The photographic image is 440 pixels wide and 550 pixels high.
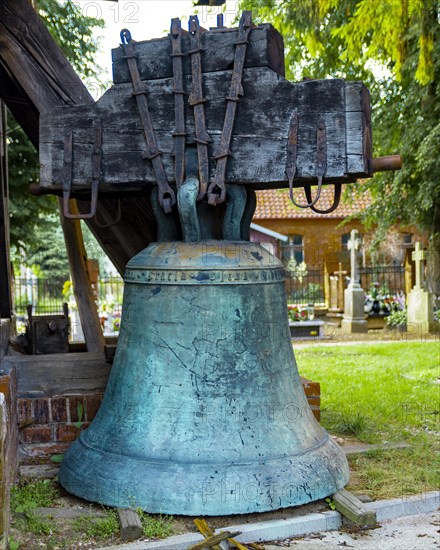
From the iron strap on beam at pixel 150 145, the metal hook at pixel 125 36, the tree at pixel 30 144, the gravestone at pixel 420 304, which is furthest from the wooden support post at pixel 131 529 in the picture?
the gravestone at pixel 420 304

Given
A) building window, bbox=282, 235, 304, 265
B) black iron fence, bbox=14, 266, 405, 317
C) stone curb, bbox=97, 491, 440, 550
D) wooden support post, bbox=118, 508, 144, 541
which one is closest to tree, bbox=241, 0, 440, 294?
black iron fence, bbox=14, 266, 405, 317

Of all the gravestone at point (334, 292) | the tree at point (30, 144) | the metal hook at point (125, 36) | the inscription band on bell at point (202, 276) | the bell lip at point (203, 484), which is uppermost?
the tree at point (30, 144)

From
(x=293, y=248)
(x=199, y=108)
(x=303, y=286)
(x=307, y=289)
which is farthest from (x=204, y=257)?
(x=293, y=248)

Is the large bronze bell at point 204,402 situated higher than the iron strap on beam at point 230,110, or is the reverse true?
the iron strap on beam at point 230,110

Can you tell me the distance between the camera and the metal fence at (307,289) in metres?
19.7

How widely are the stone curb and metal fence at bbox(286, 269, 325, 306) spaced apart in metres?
15.7

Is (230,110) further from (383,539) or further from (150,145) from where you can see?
(383,539)

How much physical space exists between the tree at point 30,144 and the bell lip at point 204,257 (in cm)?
632

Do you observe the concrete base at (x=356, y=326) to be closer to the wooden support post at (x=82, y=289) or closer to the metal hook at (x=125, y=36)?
the wooden support post at (x=82, y=289)

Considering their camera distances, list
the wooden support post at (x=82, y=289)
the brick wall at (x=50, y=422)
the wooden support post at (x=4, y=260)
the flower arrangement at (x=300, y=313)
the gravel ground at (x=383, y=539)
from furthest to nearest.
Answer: the flower arrangement at (x=300, y=313)
the wooden support post at (x=82, y=289)
the wooden support post at (x=4, y=260)
the brick wall at (x=50, y=422)
the gravel ground at (x=383, y=539)

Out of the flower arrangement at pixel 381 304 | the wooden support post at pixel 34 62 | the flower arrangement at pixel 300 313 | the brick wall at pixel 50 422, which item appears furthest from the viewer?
the flower arrangement at pixel 381 304

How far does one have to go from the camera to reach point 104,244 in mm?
4582

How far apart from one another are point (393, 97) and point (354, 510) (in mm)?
12129

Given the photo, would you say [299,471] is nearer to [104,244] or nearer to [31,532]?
[31,532]
